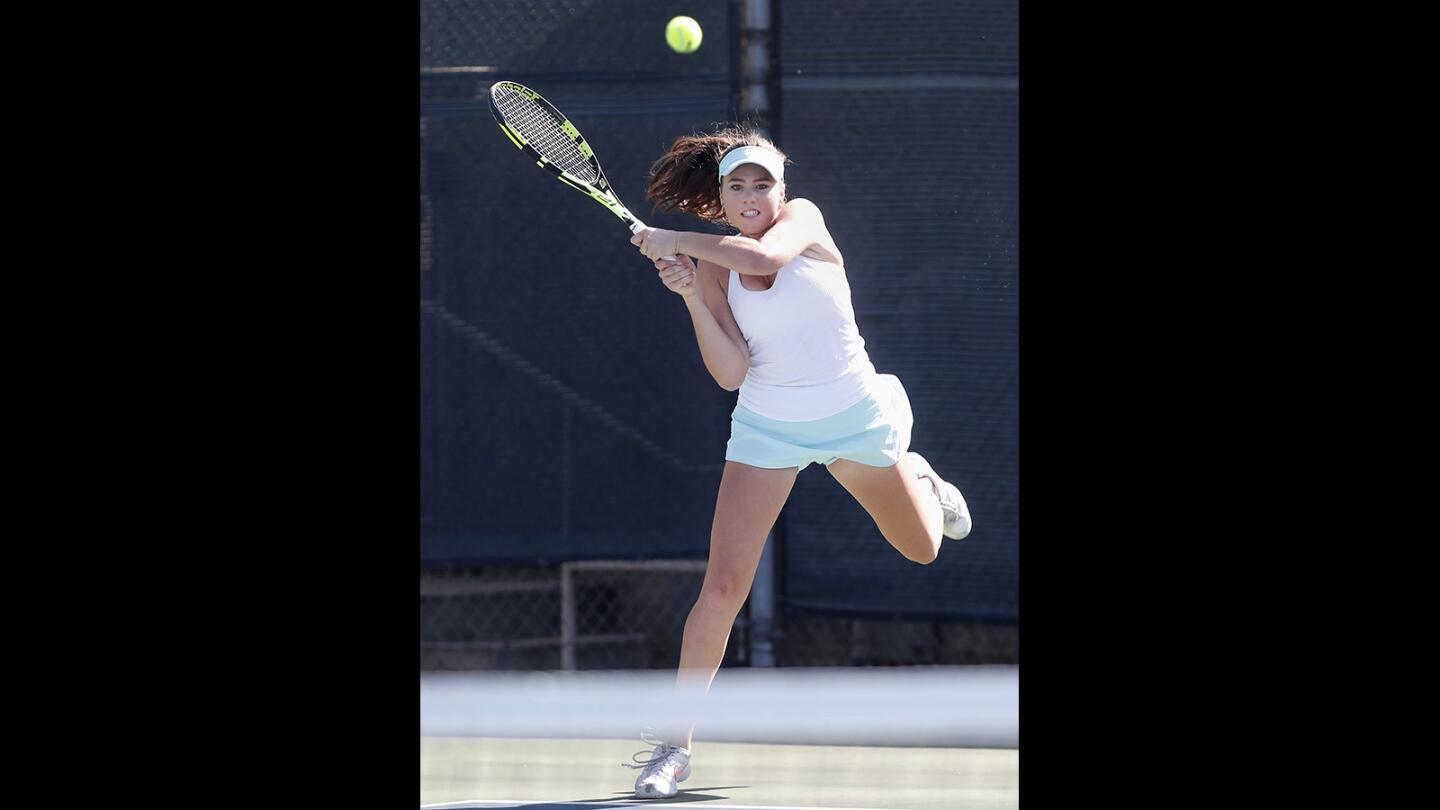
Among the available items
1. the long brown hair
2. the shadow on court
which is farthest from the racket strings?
the shadow on court

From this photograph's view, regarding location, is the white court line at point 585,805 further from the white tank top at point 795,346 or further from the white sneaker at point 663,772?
the white tank top at point 795,346

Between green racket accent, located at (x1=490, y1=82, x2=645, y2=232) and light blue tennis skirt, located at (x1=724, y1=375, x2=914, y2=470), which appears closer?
light blue tennis skirt, located at (x1=724, y1=375, x2=914, y2=470)

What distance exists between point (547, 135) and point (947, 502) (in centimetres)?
110

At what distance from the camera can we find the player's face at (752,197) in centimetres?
336

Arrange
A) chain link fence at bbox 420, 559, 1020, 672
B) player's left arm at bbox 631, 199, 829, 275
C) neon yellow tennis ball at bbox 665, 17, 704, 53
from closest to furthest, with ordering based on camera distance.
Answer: player's left arm at bbox 631, 199, 829, 275 → neon yellow tennis ball at bbox 665, 17, 704, 53 → chain link fence at bbox 420, 559, 1020, 672

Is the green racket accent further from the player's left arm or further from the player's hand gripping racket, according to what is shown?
the player's left arm

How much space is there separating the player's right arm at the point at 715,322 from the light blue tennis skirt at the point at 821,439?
0.30 feet

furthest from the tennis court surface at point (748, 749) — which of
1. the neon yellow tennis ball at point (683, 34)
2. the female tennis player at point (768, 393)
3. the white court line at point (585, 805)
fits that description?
the neon yellow tennis ball at point (683, 34)

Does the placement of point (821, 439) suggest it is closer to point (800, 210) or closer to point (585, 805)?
point (800, 210)

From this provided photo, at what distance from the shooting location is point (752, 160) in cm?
334

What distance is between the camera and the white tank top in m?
3.36

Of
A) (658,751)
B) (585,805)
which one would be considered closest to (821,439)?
(658,751)

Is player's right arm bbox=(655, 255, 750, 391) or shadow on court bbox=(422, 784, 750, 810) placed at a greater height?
player's right arm bbox=(655, 255, 750, 391)
